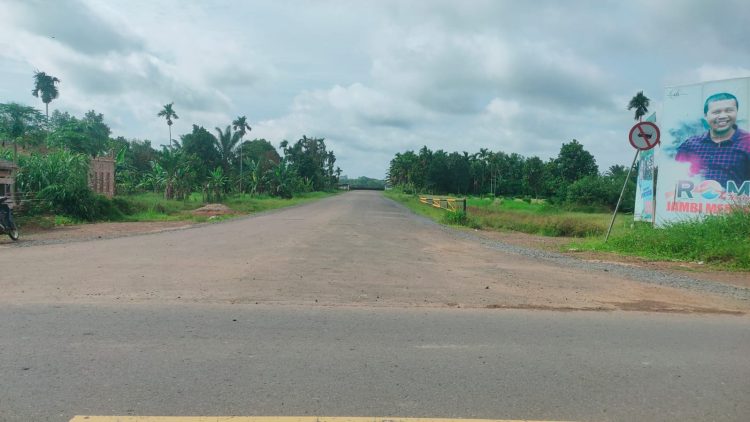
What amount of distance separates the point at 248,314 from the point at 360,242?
8491mm

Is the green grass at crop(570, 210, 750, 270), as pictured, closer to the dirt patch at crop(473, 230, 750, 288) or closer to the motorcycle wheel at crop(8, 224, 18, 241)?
the dirt patch at crop(473, 230, 750, 288)

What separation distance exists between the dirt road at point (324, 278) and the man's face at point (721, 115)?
22.6ft

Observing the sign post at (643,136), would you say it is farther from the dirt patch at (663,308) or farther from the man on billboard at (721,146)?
the dirt patch at (663,308)

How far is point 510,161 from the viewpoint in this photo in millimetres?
101562

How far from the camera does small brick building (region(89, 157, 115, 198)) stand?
30.1 meters

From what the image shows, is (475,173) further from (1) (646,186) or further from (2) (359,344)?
(2) (359,344)

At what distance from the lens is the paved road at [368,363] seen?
3801 mm

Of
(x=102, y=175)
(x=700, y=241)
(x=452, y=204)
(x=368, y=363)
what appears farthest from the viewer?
(x=452, y=204)

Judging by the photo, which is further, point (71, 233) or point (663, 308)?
point (71, 233)

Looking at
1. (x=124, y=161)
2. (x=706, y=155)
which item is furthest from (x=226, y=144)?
(x=706, y=155)

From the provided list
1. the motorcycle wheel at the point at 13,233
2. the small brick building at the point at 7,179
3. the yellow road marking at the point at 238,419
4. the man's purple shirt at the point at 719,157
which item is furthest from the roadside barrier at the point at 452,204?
the yellow road marking at the point at 238,419

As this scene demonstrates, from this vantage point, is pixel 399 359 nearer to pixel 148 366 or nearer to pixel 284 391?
pixel 284 391

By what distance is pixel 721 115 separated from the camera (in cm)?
1418

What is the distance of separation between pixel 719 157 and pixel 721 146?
0.31m
